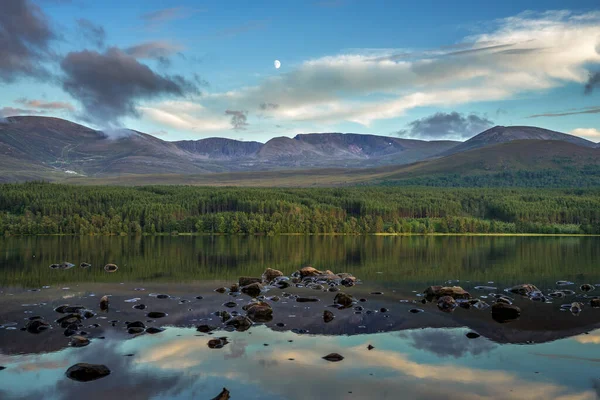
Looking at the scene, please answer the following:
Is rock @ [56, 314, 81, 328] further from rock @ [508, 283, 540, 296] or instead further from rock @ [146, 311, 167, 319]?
rock @ [508, 283, 540, 296]

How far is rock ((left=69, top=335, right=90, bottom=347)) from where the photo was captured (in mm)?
31391

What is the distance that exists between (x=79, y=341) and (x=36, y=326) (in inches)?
208

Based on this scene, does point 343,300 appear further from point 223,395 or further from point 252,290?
point 223,395

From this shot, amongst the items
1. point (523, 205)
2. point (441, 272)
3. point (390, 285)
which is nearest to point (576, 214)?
point (523, 205)

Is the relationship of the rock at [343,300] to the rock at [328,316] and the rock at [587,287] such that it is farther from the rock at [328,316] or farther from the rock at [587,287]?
the rock at [587,287]

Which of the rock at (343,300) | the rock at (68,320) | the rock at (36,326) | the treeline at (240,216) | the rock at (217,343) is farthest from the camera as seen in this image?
the treeline at (240,216)

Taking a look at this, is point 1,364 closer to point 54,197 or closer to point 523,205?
point 54,197

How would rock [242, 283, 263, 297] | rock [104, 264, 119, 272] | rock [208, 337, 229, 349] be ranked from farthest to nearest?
1. rock [104, 264, 119, 272]
2. rock [242, 283, 263, 297]
3. rock [208, 337, 229, 349]

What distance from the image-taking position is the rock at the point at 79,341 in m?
31.4

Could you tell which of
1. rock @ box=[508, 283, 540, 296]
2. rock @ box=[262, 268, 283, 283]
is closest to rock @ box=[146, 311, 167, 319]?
rock @ box=[262, 268, 283, 283]

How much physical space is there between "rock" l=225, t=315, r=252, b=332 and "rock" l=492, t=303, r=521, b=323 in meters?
17.8

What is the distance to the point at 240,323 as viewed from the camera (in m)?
36.6

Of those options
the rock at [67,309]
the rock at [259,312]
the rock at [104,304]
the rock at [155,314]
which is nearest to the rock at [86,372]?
the rock at [155,314]

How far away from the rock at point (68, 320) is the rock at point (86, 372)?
33.0ft
